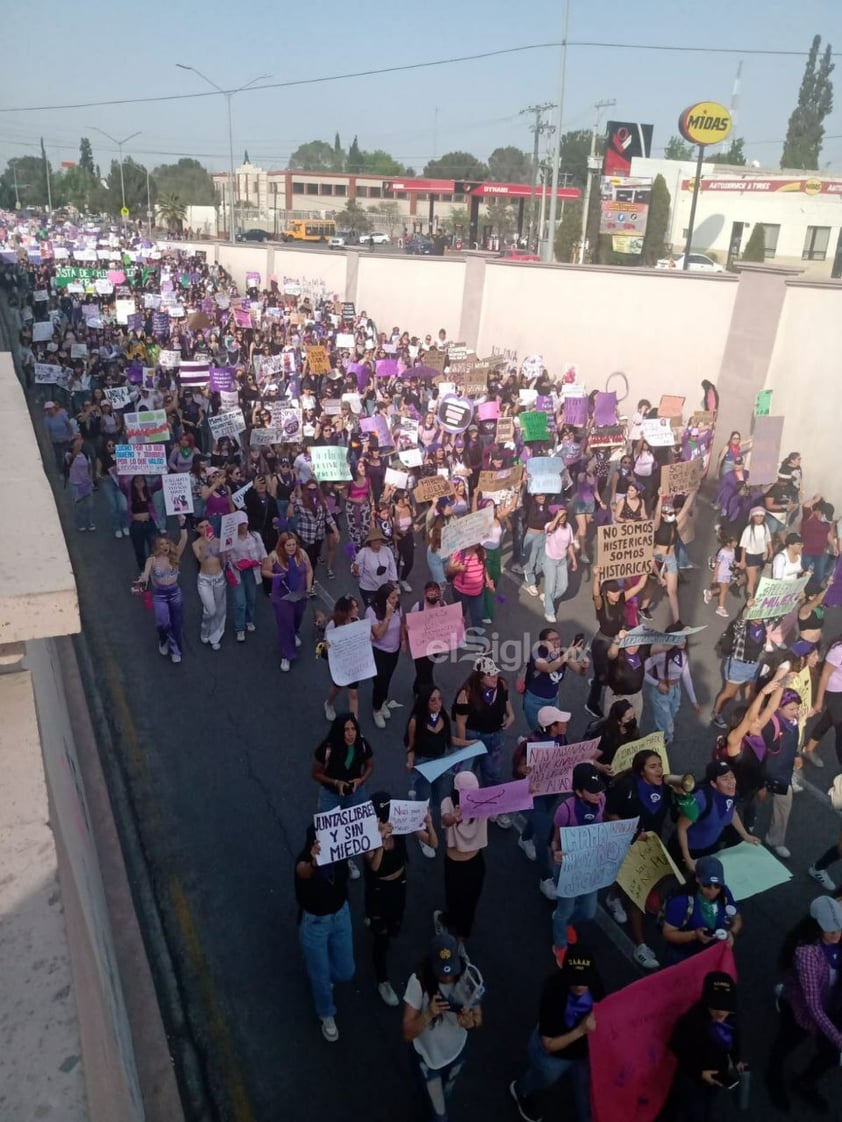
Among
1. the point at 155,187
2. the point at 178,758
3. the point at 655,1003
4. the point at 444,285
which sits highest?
the point at 155,187

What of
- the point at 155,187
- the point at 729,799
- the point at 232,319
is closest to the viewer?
the point at 729,799

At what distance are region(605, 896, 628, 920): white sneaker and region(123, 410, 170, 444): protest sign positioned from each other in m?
9.97

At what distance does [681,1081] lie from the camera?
14.4ft

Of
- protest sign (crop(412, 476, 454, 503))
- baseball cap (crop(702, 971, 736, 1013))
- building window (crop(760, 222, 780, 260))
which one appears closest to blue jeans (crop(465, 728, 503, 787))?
baseball cap (crop(702, 971, 736, 1013))

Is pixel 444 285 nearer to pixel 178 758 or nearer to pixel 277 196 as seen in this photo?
pixel 178 758

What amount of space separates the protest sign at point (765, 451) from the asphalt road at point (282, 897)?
16.2 ft

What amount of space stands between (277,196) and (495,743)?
10965cm

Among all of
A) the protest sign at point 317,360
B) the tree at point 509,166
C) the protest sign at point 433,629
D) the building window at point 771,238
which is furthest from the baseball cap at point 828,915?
the tree at point 509,166

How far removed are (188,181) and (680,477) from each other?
143 m

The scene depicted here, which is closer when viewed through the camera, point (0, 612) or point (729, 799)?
point (0, 612)

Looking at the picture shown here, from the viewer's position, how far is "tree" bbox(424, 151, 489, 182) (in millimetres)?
132250

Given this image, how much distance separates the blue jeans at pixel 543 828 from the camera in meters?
6.44

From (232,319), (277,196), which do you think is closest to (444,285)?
(232,319)

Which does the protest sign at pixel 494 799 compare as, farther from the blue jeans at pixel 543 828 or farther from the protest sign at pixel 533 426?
the protest sign at pixel 533 426
